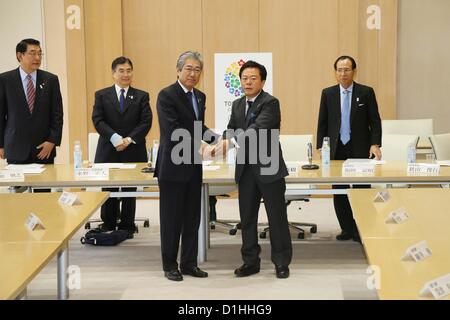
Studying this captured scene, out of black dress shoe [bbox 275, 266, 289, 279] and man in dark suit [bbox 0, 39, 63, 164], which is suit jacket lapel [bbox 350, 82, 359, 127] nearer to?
black dress shoe [bbox 275, 266, 289, 279]

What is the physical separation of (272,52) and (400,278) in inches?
257

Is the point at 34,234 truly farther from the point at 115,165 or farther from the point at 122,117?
the point at 122,117

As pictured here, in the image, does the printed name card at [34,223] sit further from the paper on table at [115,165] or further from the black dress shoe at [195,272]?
the paper on table at [115,165]

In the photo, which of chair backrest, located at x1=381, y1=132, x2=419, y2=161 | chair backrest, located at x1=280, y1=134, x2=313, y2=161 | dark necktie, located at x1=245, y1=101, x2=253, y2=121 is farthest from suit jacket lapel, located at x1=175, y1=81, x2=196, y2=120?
chair backrest, located at x1=381, y1=132, x2=419, y2=161

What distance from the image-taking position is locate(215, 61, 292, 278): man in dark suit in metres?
4.94

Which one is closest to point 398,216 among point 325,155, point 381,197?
point 381,197

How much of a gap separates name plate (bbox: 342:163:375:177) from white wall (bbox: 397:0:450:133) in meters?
4.07

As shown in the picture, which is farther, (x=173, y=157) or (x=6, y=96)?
(x=6, y=96)

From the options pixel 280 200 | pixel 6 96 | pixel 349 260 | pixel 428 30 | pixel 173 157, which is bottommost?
pixel 349 260

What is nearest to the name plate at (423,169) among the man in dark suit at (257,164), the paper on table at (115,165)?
the man in dark suit at (257,164)

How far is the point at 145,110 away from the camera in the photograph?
657 cm

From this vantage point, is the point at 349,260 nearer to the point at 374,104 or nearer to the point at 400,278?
the point at 374,104

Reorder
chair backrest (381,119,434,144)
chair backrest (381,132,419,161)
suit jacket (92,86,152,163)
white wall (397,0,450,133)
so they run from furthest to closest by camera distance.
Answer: white wall (397,0,450,133) → chair backrest (381,119,434,144) → chair backrest (381,132,419,161) → suit jacket (92,86,152,163)

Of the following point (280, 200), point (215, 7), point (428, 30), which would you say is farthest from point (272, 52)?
point (280, 200)
